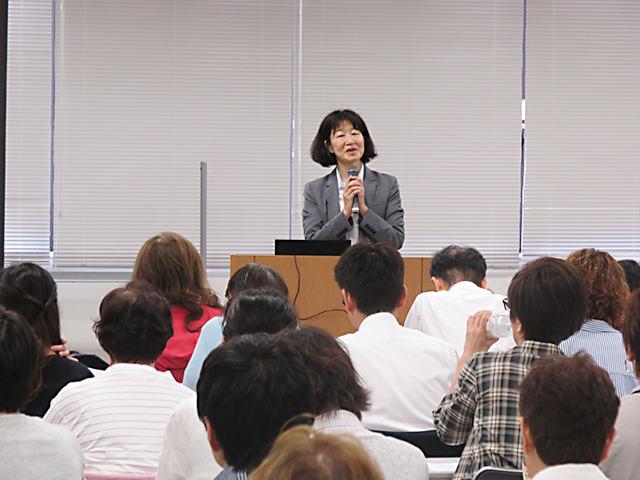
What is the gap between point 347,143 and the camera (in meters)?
4.09

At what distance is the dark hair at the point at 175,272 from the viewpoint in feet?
10.1

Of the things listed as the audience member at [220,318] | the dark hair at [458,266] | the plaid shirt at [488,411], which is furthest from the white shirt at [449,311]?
the plaid shirt at [488,411]

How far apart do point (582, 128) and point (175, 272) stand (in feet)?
13.1

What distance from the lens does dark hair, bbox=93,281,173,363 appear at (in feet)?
6.95

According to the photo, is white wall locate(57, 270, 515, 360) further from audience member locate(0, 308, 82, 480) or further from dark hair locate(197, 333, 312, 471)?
dark hair locate(197, 333, 312, 471)

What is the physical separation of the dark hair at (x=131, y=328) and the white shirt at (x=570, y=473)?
119cm

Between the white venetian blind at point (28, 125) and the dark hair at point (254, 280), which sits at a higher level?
the white venetian blind at point (28, 125)

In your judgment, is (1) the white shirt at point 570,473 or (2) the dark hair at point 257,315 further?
(2) the dark hair at point 257,315

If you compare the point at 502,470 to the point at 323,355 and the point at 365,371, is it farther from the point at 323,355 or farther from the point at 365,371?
the point at 365,371

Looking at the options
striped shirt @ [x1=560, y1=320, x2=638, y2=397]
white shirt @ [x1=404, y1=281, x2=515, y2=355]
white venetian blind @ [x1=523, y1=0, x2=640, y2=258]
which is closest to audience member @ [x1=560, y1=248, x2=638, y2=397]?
striped shirt @ [x1=560, y1=320, x2=638, y2=397]

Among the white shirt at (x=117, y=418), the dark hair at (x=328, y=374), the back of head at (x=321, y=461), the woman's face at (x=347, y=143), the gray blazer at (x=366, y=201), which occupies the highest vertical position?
the woman's face at (x=347, y=143)

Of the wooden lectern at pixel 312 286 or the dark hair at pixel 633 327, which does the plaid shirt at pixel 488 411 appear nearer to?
the dark hair at pixel 633 327

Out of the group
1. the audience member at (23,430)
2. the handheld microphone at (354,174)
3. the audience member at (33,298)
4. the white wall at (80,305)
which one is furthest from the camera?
the white wall at (80,305)

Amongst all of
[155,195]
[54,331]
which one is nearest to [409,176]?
[155,195]
